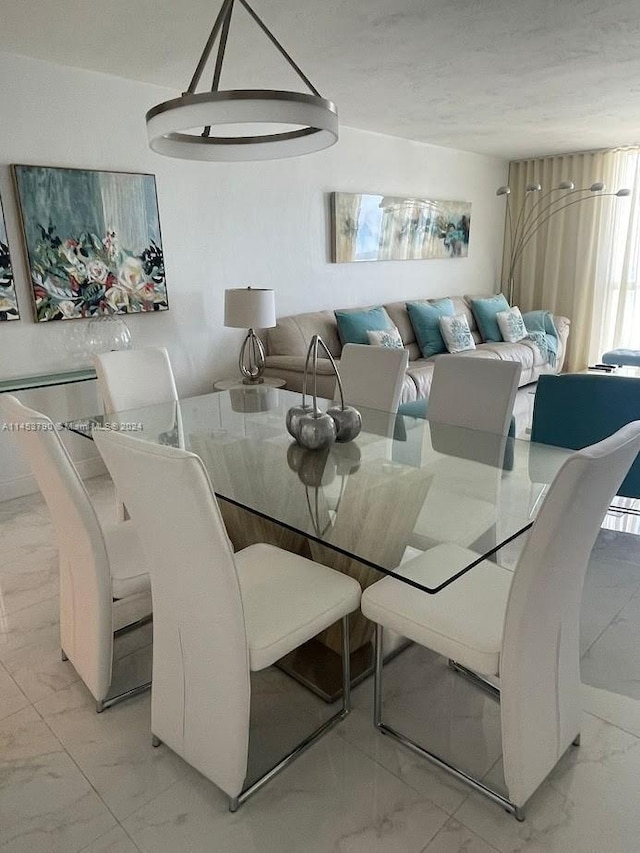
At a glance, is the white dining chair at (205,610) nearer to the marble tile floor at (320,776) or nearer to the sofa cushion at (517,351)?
the marble tile floor at (320,776)

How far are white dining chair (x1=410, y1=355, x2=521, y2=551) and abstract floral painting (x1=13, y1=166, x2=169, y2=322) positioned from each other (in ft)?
6.72

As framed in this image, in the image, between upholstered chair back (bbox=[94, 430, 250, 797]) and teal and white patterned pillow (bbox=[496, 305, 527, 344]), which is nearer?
upholstered chair back (bbox=[94, 430, 250, 797])

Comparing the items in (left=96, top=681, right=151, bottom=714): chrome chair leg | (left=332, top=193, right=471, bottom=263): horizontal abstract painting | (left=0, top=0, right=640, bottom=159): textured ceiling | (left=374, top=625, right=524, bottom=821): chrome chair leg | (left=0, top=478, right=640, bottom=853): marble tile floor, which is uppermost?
(left=0, top=0, right=640, bottom=159): textured ceiling

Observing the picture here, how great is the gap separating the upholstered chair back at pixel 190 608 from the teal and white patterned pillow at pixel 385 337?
3.41 meters

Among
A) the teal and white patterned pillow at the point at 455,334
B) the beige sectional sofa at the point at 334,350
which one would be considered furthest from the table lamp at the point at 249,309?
the teal and white patterned pillow at the point at 455,334

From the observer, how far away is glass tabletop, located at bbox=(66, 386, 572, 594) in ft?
5.12

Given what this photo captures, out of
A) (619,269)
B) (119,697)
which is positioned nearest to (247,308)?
(119,697)

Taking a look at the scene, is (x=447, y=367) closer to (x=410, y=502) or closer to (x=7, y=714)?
(x=410, y=502)

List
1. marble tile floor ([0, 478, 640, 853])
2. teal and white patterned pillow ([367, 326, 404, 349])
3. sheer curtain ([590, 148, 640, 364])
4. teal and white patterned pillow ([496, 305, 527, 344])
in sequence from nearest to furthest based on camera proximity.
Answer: marble tile floor ([0, 478, 640, 853]) → teal and white patterned pillow ([367, 326, 404, 349]) → teal and white patterned pillow ([496, 305, 527, 344]) → sheer curtain ([590, 148, 640, 364])

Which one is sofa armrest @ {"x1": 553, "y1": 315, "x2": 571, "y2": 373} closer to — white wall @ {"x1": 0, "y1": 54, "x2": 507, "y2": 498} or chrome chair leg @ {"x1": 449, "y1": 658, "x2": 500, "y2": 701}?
white wall @ {"x1": 0, "y1": 54, "x2": 507, "y2": 498}

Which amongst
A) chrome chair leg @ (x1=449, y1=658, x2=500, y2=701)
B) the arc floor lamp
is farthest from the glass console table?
the arc floor lamp

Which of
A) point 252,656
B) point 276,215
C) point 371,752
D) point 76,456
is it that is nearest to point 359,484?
point 252,656

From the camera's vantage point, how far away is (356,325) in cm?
478

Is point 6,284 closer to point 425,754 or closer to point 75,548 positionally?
point 75,548
